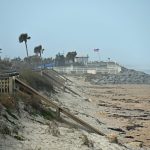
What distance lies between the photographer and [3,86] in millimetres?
20859

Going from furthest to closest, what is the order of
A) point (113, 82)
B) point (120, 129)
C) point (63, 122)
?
point (113, 82) → point (120, 129) → point (63, 122)

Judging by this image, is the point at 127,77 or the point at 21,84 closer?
the point at 21,84

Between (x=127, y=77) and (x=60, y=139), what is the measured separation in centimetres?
12136

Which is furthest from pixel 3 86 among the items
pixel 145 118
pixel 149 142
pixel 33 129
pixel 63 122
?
pixel 145 118

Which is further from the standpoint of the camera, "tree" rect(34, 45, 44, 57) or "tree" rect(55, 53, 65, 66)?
"tree" rect(55, 53, 65, 66)

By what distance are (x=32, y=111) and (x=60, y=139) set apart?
3.80 meters

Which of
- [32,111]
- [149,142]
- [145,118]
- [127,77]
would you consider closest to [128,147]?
[149,142]

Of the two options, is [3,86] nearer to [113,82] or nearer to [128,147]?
[128,147]

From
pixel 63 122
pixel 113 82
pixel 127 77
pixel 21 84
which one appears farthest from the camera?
pixel 127 77

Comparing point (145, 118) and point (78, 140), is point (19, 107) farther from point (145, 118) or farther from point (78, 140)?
point (145, 118)

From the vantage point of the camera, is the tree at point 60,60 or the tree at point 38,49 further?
the tree at point 60,60

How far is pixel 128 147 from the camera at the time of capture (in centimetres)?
1897

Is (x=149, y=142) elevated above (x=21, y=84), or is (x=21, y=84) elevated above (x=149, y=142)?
(x=21, y=84)

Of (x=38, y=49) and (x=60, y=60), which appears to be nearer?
(x=38, y=49)
